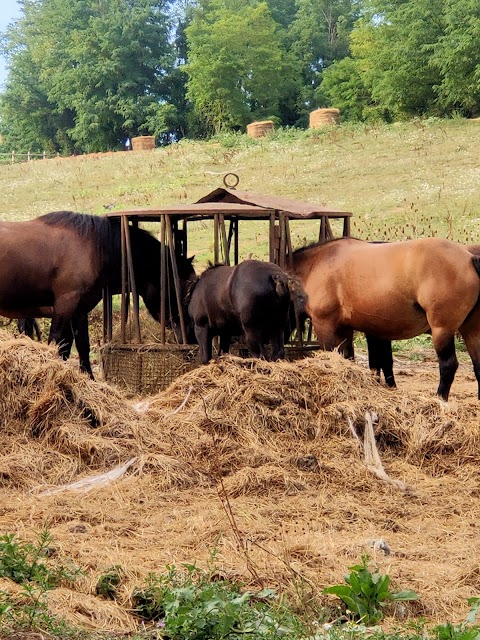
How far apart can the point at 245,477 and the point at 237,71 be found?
174 feet

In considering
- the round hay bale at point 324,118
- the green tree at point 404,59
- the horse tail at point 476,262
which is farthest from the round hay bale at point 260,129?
the horse tail at point 476,262

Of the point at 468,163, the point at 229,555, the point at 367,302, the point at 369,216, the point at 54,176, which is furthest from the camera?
the point at 54,176

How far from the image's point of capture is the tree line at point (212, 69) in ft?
155

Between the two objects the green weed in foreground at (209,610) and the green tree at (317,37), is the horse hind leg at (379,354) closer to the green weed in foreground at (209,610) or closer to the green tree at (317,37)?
the green weed in foreground at (209,610)

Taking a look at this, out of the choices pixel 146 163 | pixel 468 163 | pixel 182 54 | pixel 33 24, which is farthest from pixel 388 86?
pixel 33 24

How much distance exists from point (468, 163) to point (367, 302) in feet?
69.3

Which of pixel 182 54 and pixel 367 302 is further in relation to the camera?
pixel 182 54

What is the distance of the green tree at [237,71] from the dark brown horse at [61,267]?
4513cm

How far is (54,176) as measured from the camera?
36.9m

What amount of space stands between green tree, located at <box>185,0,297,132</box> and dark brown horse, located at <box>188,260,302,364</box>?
45938 mm

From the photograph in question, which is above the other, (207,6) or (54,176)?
(207,6)

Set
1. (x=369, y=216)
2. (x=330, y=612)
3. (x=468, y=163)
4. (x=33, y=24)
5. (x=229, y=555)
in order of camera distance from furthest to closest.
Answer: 1. (x=33, y=24)
2. (x=468, y=163)
3. (x=369, y=216)
4. (x=229, y=555)
5. (x=330, y=612)

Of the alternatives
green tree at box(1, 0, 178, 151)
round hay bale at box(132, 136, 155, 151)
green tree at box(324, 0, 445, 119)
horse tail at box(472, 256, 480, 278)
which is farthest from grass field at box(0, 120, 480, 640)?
green tree at box(1, 0, 178, 151)

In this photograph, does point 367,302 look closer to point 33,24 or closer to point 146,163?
point 146,163
